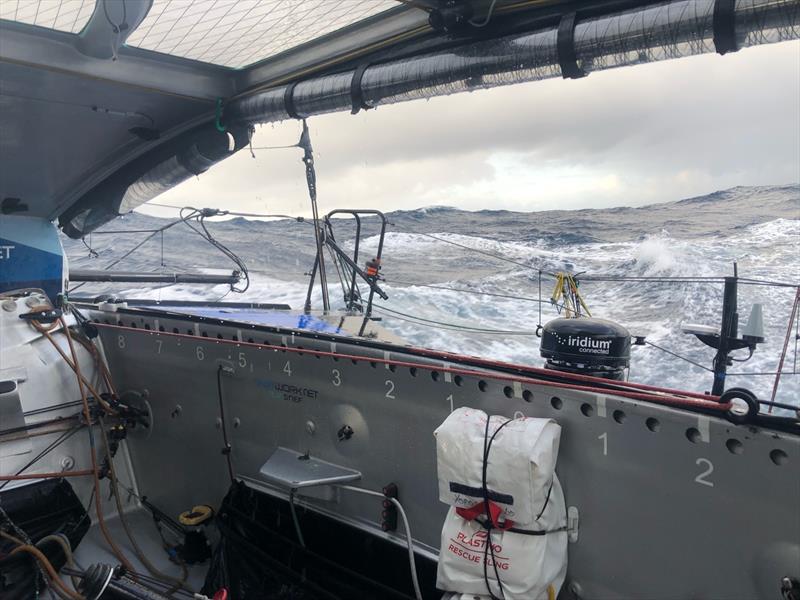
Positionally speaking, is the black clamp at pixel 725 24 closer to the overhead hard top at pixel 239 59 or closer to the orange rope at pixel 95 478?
the overhead hard top at pixel 239 59

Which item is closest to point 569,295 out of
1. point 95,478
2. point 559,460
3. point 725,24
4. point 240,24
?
point 725,24

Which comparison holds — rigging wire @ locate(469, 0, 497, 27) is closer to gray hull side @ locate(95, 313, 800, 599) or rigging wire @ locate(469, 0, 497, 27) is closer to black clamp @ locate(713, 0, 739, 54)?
black clamp @ locate(713, 0, 739, 54)

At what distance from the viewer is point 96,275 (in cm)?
609

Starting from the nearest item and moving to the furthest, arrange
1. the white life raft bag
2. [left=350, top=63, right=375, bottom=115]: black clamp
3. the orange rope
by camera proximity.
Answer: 1. the white life raft bag
2. the orange rope
3. [left=350, top=63, right=375, bottom=115]: black clamp

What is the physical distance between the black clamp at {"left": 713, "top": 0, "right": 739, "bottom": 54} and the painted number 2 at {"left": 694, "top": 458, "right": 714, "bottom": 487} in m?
1.89

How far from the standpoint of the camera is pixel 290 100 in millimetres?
4387

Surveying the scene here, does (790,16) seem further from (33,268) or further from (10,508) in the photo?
(33,268)

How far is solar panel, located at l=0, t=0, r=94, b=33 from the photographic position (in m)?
3.19

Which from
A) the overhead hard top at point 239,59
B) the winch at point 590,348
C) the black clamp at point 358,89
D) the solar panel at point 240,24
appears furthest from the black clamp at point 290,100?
the winch at point 590,348

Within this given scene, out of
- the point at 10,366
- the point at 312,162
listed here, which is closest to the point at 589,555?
the point at 10,366

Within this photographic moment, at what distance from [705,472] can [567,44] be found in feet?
7.08

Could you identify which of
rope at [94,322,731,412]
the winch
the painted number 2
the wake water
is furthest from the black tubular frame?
the painted number 2

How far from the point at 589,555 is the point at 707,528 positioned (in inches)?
17.7

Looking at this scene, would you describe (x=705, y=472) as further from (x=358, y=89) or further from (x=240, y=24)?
(x=240, y=24)
